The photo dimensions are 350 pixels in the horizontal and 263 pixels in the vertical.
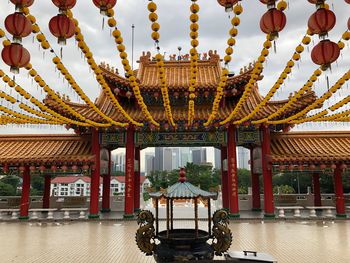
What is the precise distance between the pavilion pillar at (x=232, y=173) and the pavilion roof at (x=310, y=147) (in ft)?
6.71

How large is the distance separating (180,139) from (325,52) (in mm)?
12281

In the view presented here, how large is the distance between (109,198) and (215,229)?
41.7ft

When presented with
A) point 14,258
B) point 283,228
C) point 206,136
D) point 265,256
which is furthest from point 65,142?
point 265,256

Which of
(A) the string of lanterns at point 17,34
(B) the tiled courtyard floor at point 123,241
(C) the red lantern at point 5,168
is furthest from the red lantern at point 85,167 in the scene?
(A) the string of lanterns at point 17,34

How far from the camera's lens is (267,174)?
15344mm

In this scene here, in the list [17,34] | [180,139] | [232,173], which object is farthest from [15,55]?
[232,173]

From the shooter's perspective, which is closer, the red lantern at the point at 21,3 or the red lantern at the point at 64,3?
the red lantern at the point at 21,3

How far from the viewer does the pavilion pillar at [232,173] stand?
49.6 ft

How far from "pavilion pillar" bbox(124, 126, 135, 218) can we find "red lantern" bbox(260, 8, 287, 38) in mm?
12628

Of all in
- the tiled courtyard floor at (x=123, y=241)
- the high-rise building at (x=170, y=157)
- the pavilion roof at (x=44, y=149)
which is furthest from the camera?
the high-rise building at (x=170, y=157)

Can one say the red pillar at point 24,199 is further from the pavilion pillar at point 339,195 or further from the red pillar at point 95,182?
the pavilion pillar at point 339,195

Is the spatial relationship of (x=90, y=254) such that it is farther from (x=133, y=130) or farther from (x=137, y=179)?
(x=137, y=179)

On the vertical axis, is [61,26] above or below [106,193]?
above

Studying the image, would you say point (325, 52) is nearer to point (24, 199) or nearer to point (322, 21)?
point (322, 21)
